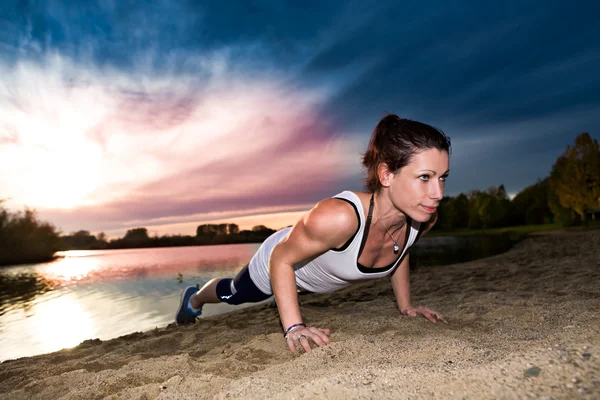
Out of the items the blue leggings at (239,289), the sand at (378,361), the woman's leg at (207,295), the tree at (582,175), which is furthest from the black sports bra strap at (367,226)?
the tree at (582,175)

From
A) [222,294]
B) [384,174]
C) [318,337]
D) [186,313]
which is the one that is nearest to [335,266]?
[318,337]

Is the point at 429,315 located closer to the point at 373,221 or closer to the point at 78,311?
the point at 373,221

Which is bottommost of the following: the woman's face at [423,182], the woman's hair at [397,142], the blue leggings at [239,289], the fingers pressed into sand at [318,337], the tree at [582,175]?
the fingers pressed into sand at [318,337]

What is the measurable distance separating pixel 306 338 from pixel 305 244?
25.2 inches

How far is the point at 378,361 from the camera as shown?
1.87 m

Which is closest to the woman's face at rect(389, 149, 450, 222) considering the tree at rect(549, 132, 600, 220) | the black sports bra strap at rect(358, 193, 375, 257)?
the black sports bra strap at rect(358, 193, 375, 257)

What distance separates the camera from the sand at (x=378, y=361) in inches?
54.0

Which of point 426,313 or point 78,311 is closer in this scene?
point 426,313

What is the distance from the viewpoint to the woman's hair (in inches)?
98.6

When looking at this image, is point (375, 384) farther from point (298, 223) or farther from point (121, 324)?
point (121, 324)

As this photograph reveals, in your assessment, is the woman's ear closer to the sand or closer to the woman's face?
the woman's face

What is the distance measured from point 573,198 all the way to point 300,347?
30145mm

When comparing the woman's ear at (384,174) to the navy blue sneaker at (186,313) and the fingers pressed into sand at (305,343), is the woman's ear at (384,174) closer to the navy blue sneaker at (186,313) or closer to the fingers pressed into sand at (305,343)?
the fingers pressed into sand at (305,343)

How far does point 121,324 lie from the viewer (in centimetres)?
604
